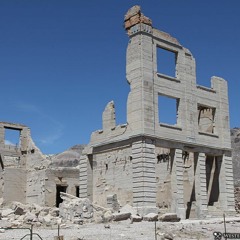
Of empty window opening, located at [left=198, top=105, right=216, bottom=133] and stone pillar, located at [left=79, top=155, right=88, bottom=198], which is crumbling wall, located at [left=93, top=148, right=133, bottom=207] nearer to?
stone pillar, located at [left=79, top=155, right=88, bottom=198]

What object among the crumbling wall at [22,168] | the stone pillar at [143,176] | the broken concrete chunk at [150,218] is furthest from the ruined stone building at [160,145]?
the crumbling wall at [22,168]

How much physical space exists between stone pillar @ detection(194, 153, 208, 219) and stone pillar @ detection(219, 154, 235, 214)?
2.01 meters

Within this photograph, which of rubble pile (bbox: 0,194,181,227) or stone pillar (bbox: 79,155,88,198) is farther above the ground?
stone pillar (bbox: 79,155,88,198)

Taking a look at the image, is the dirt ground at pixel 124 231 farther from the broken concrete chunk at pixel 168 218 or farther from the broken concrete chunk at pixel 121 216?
the broken concrete chunk at pixel 168 218

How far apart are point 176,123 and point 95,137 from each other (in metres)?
5.32

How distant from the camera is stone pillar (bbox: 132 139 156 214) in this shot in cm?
2559

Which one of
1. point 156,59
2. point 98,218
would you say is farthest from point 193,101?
point 98,218

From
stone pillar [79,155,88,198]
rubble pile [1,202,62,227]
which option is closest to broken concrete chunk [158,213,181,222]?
rubble pile [1,202,62,227]

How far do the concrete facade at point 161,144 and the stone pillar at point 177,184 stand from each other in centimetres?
6

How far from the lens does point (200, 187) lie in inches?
1141

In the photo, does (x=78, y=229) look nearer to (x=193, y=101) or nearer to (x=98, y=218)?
(x=98, y=218)

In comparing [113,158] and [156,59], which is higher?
[156,59]

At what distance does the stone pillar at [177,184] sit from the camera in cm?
2725

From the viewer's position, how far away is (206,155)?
31.7 metres
